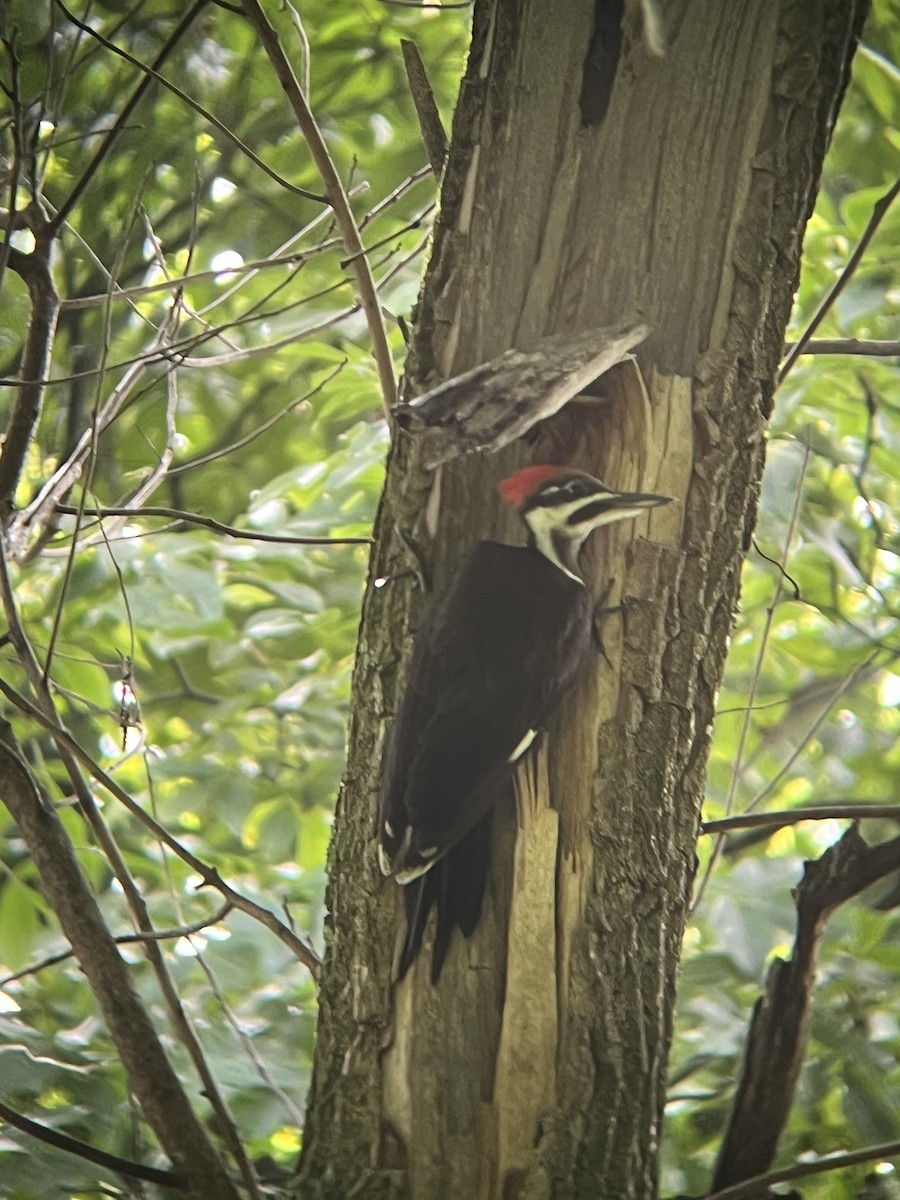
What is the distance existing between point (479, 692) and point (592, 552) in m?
0.15

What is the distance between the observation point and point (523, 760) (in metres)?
0.90

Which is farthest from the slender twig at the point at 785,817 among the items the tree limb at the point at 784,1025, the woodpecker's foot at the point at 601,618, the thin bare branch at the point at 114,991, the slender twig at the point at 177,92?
the slender twig at the point at 177,92

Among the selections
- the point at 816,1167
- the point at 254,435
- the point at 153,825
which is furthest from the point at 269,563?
the point at 816,1167

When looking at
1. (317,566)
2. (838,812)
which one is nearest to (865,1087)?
(838,812)

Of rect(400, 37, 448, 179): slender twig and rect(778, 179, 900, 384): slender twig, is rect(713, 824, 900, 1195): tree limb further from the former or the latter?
rect(400, 37, 448, 179): slender twig

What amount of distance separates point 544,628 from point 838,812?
0.35 m

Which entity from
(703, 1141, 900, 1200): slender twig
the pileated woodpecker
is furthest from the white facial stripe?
(703, 1141, 900, 1200): slender twig

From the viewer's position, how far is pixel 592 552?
94cm

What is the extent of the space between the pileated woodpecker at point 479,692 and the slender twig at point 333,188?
0.18 metres

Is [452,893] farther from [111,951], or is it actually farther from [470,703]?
[111,951]

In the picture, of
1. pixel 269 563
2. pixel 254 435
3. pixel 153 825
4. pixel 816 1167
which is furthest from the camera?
pixel 269 563

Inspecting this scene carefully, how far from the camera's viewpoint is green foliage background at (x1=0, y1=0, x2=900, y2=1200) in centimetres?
118

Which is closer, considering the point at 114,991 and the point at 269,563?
the point at 114,991

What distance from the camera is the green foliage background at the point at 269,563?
3.88 ft
